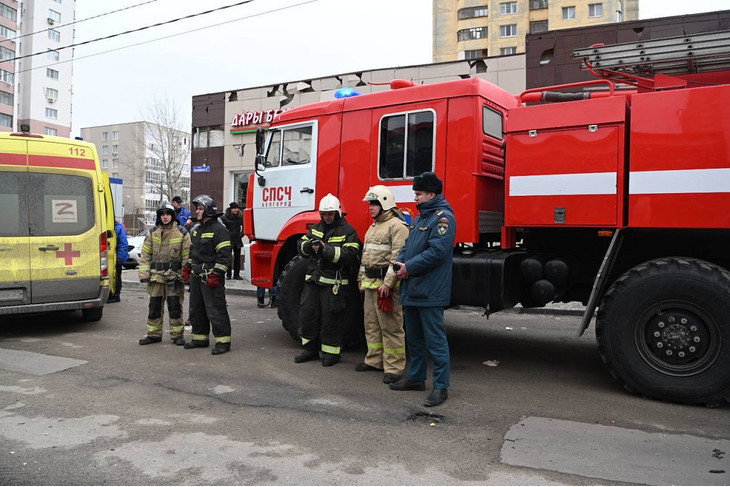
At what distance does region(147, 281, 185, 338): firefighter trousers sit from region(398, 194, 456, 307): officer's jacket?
338 centimetres

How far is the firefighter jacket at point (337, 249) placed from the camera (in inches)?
225

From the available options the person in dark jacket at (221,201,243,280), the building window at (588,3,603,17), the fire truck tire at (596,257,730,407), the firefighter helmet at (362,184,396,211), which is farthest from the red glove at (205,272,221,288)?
the building window at (588,3,603,17)

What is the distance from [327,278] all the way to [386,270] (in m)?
0.77

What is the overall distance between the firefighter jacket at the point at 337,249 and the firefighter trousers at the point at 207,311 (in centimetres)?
120

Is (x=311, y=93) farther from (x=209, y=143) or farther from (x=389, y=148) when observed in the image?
(x=389, y=148)

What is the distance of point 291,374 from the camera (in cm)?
549

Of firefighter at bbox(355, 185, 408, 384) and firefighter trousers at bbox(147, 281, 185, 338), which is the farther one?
firefighter trousers at bbox(147, 281, 185, 338)

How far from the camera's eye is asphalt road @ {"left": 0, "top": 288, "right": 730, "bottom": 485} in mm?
3240

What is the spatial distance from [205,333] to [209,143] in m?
22.0

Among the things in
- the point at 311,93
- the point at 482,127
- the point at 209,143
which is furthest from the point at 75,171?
the point at 209,143

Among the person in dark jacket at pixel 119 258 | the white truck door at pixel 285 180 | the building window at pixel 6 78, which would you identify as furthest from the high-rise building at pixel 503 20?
the building window at pixel 6 78

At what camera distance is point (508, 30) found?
146 feet

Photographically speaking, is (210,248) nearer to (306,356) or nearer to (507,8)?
(306,356)

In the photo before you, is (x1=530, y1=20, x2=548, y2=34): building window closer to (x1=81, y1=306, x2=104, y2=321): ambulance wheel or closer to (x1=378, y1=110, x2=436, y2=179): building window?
(x1=378, y1=110, x2=436, y2=179): building window
